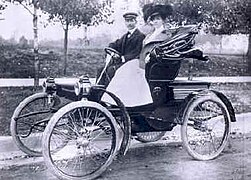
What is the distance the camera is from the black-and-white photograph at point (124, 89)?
1.71 meters

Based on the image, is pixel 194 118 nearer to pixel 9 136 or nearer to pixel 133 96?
pixel 133 96

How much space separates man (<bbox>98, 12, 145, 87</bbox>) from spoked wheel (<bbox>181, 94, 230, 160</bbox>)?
405 millimetres

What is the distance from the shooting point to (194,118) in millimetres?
2035

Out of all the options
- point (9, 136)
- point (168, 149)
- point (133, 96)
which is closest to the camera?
point (9, 136)

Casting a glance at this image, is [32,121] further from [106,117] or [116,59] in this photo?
[116,59]

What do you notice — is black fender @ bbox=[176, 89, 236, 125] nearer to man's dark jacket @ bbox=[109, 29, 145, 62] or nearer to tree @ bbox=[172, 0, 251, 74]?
tree @ bbox=[172, 0, 251, 74]

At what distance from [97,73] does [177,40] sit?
39cm

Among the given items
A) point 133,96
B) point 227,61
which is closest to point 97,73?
point 133,96

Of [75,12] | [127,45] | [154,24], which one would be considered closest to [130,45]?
[127,45]

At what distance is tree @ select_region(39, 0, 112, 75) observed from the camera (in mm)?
1706

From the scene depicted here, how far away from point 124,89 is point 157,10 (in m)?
0.37

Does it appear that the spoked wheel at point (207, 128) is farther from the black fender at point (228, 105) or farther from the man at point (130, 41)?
the man at point (130, 41)

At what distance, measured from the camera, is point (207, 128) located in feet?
6.73

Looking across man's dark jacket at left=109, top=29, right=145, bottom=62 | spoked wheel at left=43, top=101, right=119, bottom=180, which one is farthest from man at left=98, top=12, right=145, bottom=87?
spoked wheel at left=43, top=101, right=119, bottom=180
